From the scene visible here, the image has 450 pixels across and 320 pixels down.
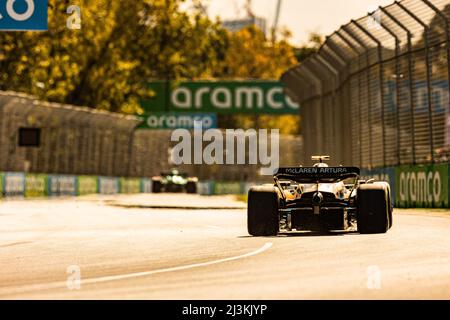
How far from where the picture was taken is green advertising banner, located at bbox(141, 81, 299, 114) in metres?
57.0

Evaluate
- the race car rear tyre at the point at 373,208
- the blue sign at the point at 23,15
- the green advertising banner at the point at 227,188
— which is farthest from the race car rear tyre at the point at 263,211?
the green advertising banner at the point at 227,188

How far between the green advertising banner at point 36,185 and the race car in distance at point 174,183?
12.5m

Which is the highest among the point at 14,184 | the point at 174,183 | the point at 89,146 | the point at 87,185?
the point at 89,146

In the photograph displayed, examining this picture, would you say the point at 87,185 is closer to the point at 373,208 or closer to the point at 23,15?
the point at 23,15

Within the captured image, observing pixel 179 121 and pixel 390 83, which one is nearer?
pixel 390 83

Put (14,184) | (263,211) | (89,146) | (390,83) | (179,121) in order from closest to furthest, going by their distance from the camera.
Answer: (263,211) → (390,83) → (14,184) → (89,146) → (179,121)

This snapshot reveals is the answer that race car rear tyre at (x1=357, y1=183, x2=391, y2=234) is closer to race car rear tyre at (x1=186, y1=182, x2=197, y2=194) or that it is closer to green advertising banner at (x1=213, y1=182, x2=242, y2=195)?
race car rear tyre at (x1=186, y1=182, x2=197, y2=194)

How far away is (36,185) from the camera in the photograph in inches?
1522

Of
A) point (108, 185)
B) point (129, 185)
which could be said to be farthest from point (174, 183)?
point (108, 185)

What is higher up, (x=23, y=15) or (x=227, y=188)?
(x=23, y=15)

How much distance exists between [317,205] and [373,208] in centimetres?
79

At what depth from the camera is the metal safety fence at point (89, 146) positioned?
122 feet
